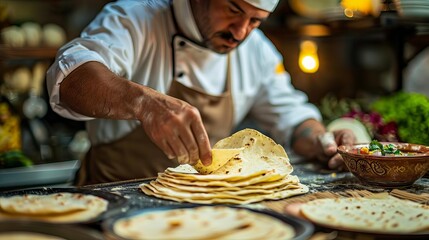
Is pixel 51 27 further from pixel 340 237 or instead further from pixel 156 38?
pixel 340 237

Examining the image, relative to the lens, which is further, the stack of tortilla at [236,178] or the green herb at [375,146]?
the green herb at [375,146]

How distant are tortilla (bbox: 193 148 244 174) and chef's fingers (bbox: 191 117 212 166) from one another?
A: 119mm

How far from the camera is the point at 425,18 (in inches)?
133

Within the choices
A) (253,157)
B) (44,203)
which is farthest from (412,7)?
(44,203)

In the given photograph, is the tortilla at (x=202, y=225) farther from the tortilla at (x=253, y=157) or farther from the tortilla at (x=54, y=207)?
the tortilla at (x=253, y=157)

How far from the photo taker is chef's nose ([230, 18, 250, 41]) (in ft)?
9.03

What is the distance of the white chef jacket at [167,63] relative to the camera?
2488 mm

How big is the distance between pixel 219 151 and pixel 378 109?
1528mm

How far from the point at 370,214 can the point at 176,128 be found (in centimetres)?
67

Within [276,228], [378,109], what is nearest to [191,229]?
[276,228]

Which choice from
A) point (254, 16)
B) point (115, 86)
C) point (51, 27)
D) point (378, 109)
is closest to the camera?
point (115, 86)

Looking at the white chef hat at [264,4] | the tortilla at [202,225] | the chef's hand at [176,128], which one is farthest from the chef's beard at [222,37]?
the tortilla at [202,225]

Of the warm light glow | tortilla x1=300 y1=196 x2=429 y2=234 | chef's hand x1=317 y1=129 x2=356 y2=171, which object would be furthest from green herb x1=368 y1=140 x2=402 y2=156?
the warm light glow

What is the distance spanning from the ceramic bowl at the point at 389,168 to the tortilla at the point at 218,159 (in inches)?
20.2
